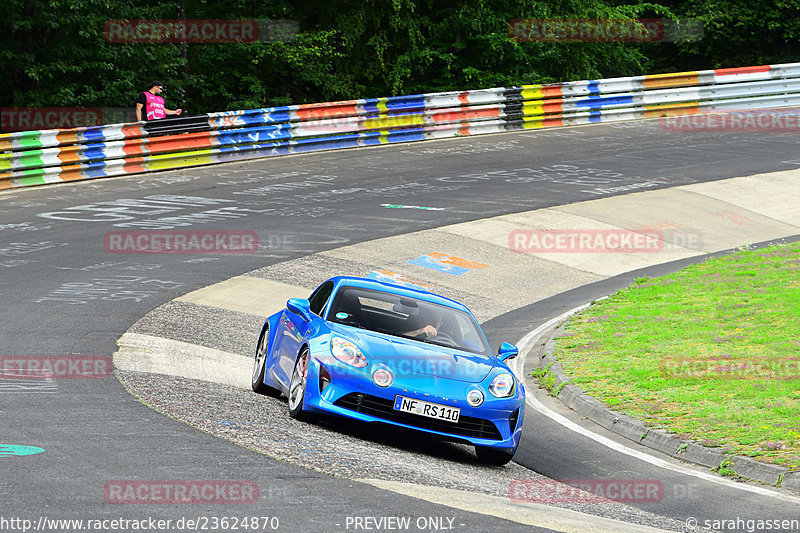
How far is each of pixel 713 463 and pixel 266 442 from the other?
160 inches

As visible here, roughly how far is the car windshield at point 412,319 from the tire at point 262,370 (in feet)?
4.19

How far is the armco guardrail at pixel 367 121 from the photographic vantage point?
23203mm

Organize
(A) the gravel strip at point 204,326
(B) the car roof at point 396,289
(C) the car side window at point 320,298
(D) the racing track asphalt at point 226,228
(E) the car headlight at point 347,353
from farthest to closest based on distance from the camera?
1. (A) the gravel strip at point 204,326
2. (B) the car roof at point 396,289
3. (C) the car side window at point 320,298
4. (E) the car headlight at point 347,353
5. (D) the racing track asphalt at point 226,228

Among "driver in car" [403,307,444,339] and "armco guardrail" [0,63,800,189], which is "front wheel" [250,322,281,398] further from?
"armco guardrail" [0,63,800,189]

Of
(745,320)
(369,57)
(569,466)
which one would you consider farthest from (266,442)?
(369,57)

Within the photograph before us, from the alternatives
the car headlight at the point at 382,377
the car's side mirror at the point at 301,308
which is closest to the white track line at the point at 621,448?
the car headlight at the point at 382,377

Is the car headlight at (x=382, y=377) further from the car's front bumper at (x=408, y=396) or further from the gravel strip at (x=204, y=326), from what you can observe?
the gravel strip at (x=204, y=326)

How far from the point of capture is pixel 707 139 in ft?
100

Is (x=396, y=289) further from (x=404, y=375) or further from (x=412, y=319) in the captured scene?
(x=404, y=375)

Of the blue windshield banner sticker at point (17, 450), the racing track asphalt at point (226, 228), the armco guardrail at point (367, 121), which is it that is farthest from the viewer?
the armco guardrail at point (367, 121)

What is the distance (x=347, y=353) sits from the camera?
9.09m

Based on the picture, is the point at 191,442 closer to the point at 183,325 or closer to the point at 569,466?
the point at 569,466

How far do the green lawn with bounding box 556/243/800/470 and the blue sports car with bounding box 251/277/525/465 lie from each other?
2118mm

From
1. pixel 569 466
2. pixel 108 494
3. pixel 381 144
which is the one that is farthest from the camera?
pixel 381 144
